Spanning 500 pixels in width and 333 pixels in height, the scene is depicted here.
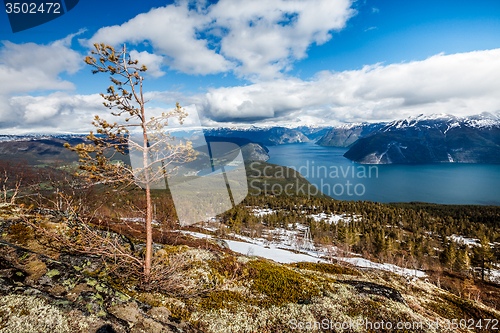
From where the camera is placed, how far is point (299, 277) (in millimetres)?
11078

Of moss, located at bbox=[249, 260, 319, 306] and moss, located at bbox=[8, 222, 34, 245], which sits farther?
moss, located at bbox=[249, 260, 319, 306]

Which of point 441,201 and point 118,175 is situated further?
point 441,201

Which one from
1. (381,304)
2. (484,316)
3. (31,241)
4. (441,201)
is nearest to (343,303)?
(381,304)

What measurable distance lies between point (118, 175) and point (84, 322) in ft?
14.1

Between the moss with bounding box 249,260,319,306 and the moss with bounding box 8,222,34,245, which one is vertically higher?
the moss with bounding box 8,222,34,245

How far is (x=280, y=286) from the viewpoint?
9969 millimetres

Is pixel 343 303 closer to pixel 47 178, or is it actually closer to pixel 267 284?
pixel 267 284

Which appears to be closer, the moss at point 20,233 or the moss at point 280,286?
the moss at point 20,233

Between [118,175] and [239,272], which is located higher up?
[118,175]

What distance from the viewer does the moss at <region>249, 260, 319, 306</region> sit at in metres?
8.94

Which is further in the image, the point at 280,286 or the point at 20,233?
the point at 280,286

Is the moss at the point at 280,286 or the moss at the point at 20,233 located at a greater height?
the moss at the point at 20,233

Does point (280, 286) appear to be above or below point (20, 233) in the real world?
below

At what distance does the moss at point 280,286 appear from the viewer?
352 inches
